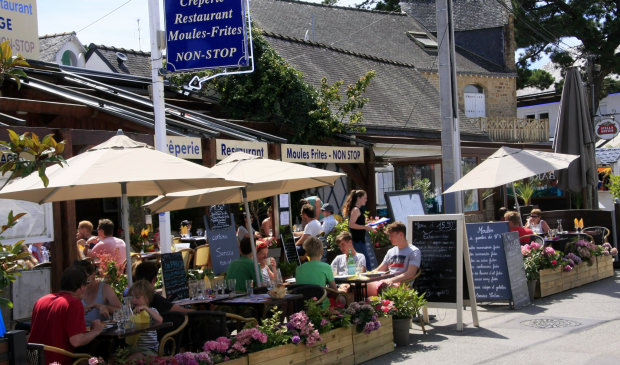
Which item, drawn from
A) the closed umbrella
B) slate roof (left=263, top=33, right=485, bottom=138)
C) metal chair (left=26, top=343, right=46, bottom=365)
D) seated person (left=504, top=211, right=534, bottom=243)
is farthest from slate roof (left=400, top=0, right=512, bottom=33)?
metal chair (left=26, top=343, right=46, bottom=365)

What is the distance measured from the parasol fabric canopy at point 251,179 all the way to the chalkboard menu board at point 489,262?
2.04 meters

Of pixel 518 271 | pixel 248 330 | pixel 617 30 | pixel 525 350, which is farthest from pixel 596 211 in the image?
pixel 617 30

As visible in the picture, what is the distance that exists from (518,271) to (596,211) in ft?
16.0

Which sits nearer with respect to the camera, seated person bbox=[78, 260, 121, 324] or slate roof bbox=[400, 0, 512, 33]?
seated person bbox=[78, 260, 121, 324]

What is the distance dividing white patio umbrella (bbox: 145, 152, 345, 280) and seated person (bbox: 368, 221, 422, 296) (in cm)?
104

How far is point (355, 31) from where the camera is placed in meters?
33.2

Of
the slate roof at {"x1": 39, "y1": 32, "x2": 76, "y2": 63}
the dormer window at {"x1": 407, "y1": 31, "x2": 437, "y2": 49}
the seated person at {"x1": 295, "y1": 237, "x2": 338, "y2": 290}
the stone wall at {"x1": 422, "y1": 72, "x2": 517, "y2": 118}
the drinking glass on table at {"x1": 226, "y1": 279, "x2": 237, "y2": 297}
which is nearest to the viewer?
the drinking glass on table at {"x1": 226, "y1": 279, "x2": 237, "y2": 297}

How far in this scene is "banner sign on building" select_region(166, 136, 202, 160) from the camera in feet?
36.3

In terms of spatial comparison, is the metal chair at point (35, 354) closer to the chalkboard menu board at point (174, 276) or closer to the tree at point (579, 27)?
the chalkboard menu board at point (174, 276)

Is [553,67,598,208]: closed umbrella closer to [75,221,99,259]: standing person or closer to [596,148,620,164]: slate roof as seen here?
[75,221,99,259]: standing person

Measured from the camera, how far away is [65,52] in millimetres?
25766

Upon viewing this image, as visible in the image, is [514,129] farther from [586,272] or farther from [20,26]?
[20,26]

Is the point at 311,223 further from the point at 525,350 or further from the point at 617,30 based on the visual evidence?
the point at 617,30

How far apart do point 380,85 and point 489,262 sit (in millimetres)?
14224
